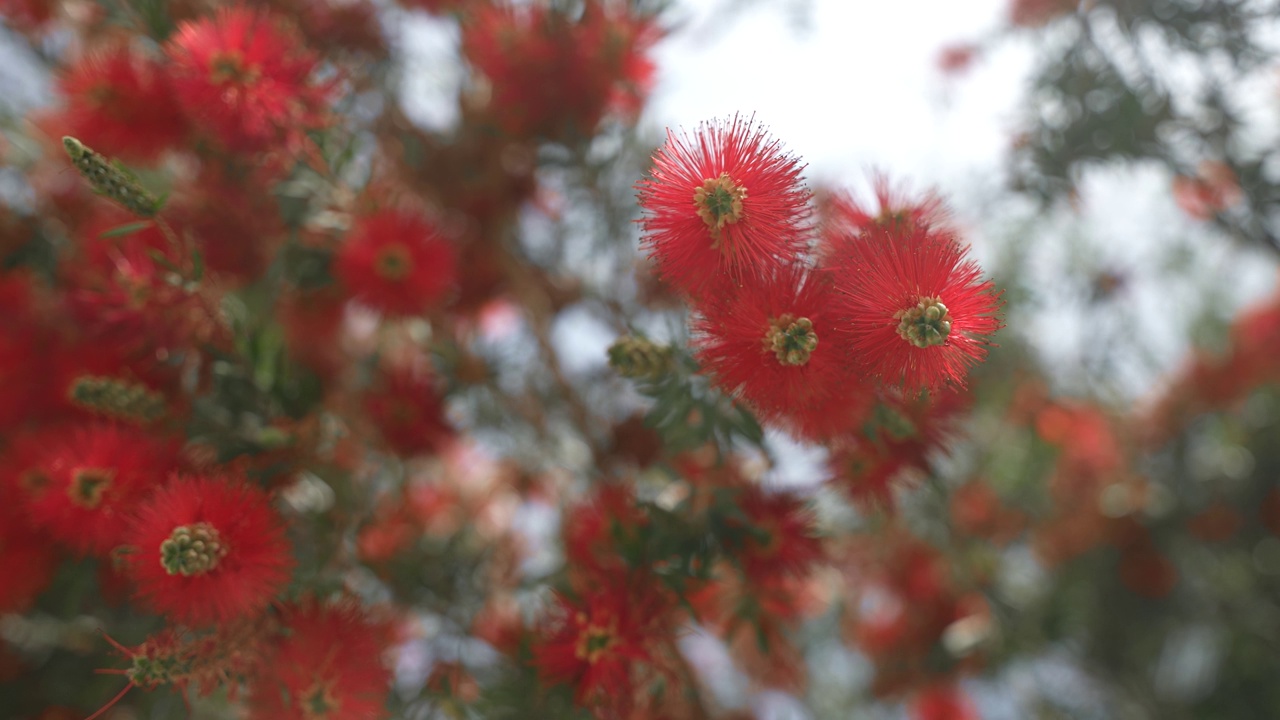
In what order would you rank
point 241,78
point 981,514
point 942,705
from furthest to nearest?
point 981,514 → point 942,705 → point 241,78

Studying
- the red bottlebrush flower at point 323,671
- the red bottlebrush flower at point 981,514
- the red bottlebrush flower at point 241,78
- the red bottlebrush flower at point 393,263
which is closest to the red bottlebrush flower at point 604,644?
the red bottlebrush flower at point 323,671

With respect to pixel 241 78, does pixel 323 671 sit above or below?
below

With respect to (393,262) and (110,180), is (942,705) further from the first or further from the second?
(110,180)

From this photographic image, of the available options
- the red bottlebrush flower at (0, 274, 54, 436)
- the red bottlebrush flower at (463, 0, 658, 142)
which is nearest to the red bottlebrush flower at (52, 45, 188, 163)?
the red bottlebrush flower at (0, 274, 54, 436)

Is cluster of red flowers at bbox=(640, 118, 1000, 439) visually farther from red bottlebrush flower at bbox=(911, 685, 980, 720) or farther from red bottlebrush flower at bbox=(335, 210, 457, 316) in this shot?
red bottlebrush flower at bbox=(911, 685, 980, 720)

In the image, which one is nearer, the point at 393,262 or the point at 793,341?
the point at 793,341

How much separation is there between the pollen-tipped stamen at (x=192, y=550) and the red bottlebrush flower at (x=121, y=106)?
1.40ft

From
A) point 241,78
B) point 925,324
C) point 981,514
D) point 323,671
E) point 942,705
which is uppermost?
point 981,514

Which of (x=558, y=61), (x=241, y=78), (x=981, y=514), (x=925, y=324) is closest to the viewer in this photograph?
(x=925, y=324)

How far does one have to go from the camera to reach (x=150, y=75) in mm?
707

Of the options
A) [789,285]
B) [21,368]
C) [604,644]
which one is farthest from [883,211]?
[21,368]

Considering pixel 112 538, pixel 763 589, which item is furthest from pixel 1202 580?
pixel 112 538

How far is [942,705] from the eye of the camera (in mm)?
1003

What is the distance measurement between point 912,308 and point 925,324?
0.01 meters
